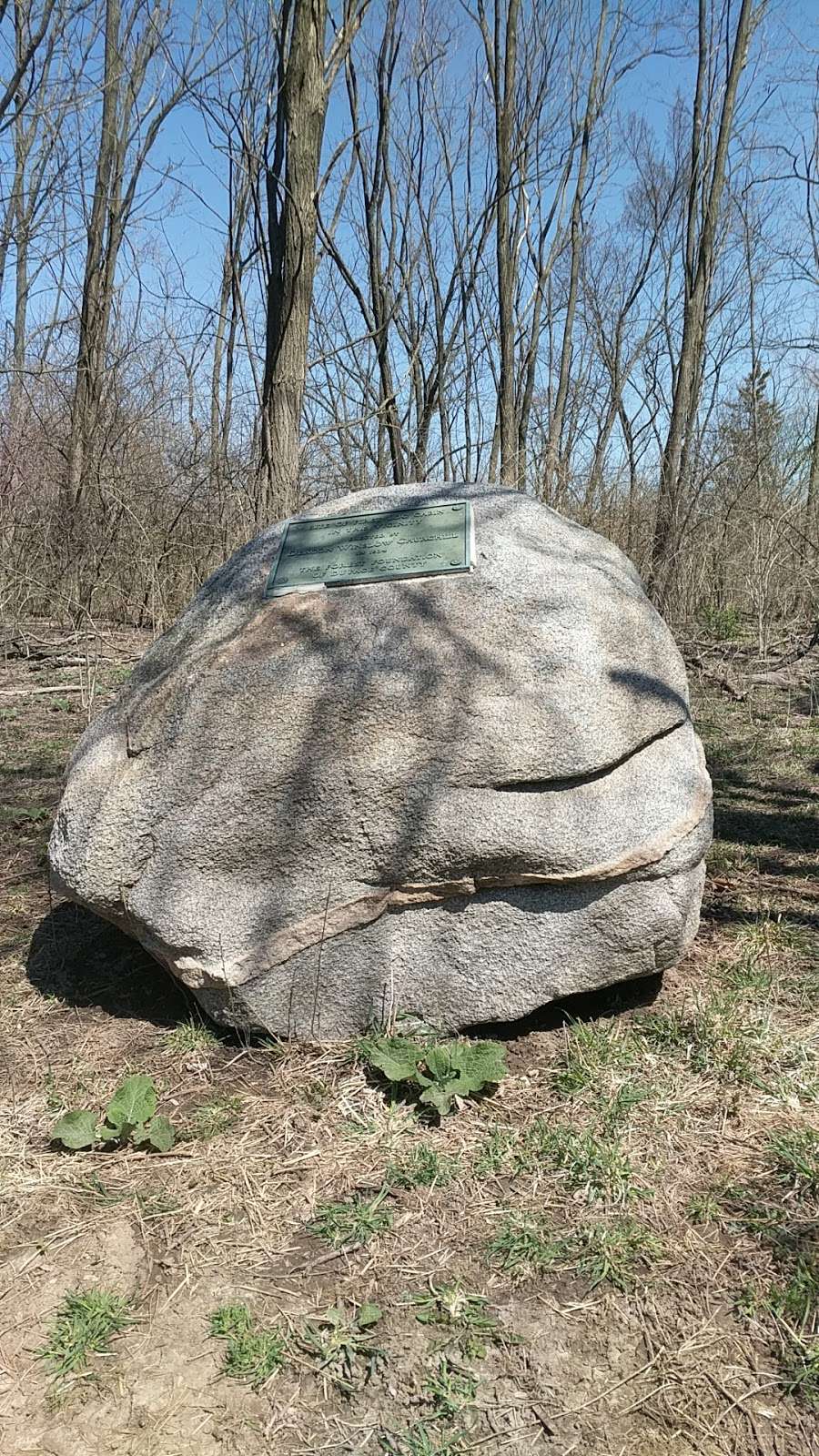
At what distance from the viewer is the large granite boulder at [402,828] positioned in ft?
8.32

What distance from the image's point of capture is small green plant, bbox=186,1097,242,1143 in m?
2.35

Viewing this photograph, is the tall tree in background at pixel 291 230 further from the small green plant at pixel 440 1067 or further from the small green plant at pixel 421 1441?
the small green plant at pixel 421 1441

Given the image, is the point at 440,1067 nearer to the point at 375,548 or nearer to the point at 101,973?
the point at 101,973

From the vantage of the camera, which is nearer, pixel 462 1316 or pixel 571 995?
pixel 462 1316

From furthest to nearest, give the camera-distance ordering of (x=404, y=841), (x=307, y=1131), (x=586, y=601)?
1. (x=586, y=601)
2. (x=404, y=841)
3. (x=307, y=1131)

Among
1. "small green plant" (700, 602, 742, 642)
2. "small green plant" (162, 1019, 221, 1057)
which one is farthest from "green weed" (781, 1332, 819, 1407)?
"small green plant" (700, 602, 742, 642)

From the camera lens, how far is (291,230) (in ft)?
20.3

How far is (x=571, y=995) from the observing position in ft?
9.25

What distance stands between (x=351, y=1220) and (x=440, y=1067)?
0.47 meters

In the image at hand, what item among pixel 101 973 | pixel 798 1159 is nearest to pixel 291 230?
pixel 101 973

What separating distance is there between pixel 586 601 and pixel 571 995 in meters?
1.17

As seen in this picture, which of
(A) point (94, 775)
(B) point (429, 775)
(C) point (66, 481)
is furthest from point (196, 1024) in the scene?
(C) point (66, 481)

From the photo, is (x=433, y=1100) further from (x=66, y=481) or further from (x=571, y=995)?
(x=66, y=481)

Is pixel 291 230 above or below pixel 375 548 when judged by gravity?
above
